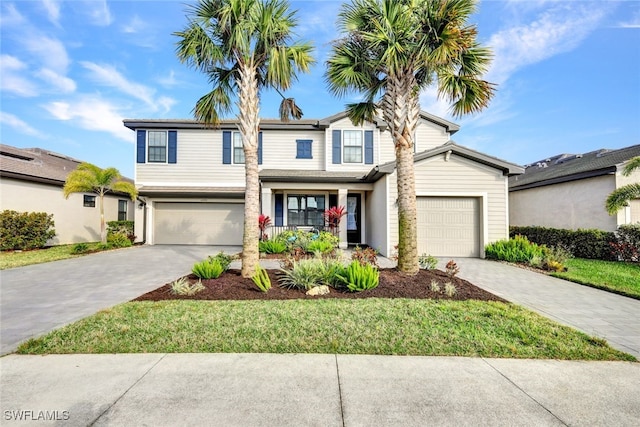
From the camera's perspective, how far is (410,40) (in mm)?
6488

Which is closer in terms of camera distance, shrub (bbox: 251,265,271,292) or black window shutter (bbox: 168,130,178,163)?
shrub (bbox: 251,265,271,292)

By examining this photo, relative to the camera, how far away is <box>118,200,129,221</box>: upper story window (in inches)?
710

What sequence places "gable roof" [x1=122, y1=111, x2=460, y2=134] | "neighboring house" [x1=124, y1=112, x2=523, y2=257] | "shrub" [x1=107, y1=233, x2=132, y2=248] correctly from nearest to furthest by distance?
"shrub" [x1=107, y1=233, x2=132, y2=248] < "neighboring house" [x1=124, y1=112, x2=523, y2=257] < "gable roof" [x1=122, y1=111, x2=460, y2=134]

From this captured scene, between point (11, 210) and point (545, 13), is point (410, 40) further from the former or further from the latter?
point (11, 210)

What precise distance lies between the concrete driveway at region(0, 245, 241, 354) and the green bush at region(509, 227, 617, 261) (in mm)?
14399

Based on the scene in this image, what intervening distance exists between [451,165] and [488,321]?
807cm

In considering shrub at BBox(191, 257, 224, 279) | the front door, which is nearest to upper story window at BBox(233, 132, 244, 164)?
the front door

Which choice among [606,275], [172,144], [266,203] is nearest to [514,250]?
[606,275]

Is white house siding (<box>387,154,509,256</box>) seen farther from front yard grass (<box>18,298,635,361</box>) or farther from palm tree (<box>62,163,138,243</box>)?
palm tree (<box>62,163,138,243</box>)

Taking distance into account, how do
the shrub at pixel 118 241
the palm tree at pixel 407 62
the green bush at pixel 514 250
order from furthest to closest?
the shrub at pixel 118 241 < the green bush at pixel 514 250 < the palm tree at pixel 407 62

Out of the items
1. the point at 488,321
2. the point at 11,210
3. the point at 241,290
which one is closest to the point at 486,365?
the point at 488,321

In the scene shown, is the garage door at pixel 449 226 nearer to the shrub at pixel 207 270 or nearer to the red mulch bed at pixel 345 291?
the red mulch bed at pixel 345 291

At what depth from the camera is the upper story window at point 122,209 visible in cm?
1803

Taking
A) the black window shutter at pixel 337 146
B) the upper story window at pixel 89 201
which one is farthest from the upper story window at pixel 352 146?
the upper story window at pixel 89 201
